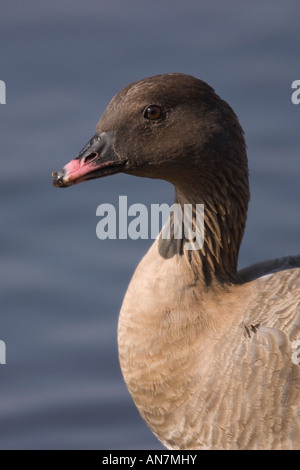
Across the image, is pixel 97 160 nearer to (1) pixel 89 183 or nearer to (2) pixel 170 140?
(2) pixel 170 140

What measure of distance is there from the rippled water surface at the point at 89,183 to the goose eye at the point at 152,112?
98.9 inches

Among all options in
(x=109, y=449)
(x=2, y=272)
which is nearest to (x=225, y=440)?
(x=109, y=449)

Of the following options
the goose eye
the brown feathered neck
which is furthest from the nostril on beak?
the brown feathered neck

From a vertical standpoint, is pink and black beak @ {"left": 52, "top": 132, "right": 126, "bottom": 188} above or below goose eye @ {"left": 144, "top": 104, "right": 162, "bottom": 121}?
below

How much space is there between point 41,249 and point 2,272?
0.34 metres

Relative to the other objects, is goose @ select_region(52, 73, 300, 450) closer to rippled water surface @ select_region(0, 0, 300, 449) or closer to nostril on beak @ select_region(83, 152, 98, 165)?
nostril on beak @ select_region(83, 152, 98, 165)

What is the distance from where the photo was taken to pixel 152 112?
6.56 m

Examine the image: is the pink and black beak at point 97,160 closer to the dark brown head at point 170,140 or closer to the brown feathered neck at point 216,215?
the dark brown head at point 170,140

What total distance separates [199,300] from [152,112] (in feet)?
3.51

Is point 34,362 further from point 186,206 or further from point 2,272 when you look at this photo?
point 186,206

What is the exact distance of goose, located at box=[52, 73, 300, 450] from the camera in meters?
6.48

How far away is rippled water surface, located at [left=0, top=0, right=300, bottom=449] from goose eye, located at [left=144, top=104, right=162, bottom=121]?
2512 millimetres

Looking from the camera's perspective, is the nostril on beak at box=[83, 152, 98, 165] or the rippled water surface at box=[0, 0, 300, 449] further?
the rippled water surface at box=[0, 0, 300, 449]

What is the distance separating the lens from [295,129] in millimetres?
9828
